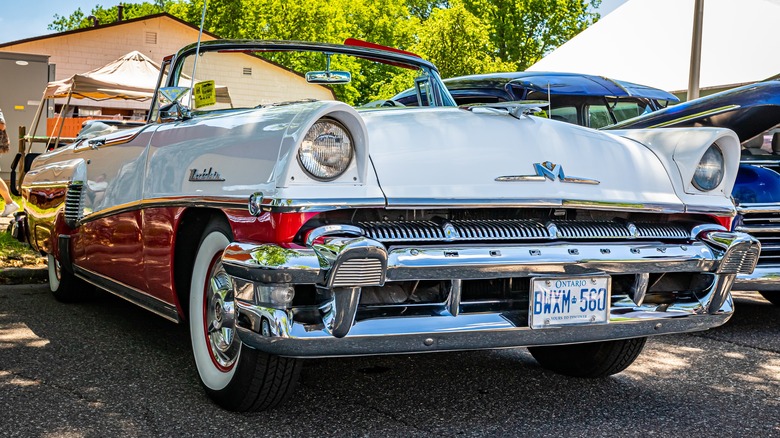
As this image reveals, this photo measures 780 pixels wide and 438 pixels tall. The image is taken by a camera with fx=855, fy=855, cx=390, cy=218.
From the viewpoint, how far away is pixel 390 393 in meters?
3.43

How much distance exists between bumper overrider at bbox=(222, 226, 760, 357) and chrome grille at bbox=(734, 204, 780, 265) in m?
2.35

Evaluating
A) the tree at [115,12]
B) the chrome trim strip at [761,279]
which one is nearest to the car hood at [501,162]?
the chrome trim strip at [761,279]

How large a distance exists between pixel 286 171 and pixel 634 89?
6.00 m

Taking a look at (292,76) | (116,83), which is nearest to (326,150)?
(292,76)

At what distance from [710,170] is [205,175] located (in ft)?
6.35

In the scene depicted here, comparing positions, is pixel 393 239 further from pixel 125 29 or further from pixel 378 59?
pixel 125 29

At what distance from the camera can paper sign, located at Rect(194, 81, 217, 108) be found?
12.1 ft

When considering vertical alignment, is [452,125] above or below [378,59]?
below

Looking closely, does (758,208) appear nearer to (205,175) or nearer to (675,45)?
(205,175)

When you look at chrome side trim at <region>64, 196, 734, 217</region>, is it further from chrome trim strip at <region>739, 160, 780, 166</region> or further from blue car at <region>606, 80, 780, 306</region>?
chrome trim strip at <region>739, 160, 780, 166</region>

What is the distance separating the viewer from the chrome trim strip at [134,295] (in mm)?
3452

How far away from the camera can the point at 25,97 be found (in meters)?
17.7

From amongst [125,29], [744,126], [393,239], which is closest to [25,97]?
[125,29]

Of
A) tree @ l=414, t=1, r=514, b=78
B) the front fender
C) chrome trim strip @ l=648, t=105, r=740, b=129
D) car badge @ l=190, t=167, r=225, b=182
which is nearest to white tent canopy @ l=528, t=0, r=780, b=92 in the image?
tree @ l=414, t=1, r=514, b=78
